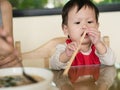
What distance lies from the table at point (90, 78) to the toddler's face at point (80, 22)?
0.21 meters

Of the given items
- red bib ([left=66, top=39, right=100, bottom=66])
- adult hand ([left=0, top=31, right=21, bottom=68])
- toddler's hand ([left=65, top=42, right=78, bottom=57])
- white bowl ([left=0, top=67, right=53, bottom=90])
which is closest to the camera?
white bowl ([left=0, top=67, right=53, bottom=90])

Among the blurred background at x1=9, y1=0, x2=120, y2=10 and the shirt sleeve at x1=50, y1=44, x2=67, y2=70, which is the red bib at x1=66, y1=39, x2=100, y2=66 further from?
the blurred background at x1=9, y1=0, x2=120, y2=10

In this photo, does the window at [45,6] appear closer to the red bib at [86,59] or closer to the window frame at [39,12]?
the window frame at [39,12]

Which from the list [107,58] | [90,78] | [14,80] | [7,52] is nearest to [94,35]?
[107,58]

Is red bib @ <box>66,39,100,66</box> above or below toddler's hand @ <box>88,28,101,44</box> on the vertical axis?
below

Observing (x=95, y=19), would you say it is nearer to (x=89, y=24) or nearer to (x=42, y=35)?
(x=89, y=24)

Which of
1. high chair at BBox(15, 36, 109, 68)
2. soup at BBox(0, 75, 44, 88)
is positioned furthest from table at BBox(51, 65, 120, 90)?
high chair at BBox(15, 36, 109, 68)

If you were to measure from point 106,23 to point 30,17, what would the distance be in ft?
1.80

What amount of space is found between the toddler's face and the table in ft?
0.68

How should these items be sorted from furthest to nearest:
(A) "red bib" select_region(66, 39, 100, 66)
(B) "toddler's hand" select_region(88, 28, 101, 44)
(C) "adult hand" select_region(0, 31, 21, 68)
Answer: (A) "red bib" select_region(66, 39, 100, 66) → (B) "toddler's hand" select_region(88, 28, 101, 44) → (C) "adult hand" select_region(0, 31, 21, 68)

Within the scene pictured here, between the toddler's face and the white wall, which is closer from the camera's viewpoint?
the toddler's face

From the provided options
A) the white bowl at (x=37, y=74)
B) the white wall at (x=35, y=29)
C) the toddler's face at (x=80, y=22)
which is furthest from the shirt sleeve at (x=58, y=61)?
the white wall at (x=35, y=29)

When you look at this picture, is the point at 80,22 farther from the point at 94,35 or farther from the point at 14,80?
the point at 14,80

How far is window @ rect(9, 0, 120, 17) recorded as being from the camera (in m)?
1.96
